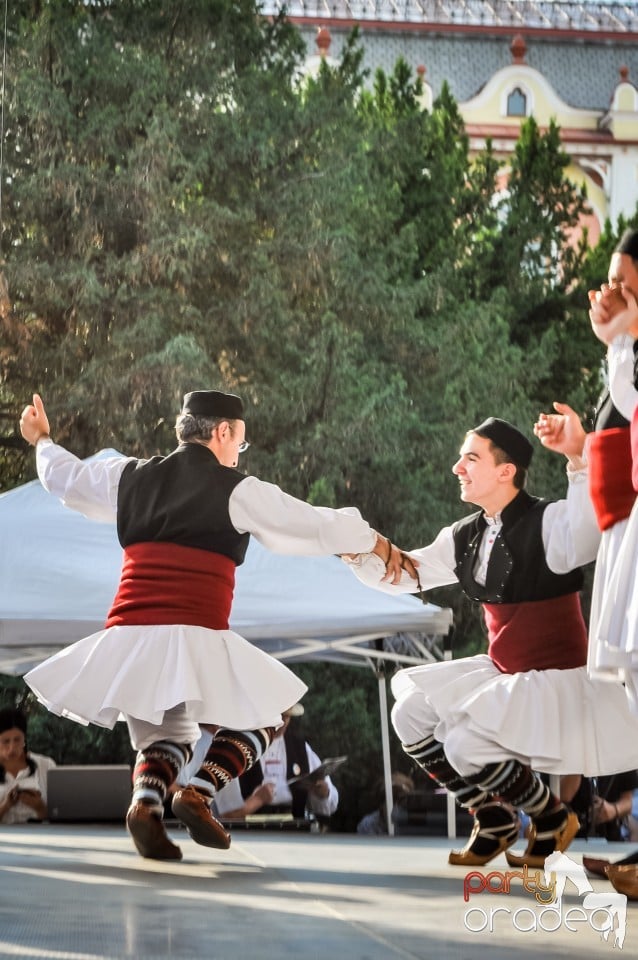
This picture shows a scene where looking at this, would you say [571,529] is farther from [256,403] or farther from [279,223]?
[279,223]

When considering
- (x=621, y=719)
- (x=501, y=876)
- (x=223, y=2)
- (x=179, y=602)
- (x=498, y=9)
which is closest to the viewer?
(x=501, y=876)

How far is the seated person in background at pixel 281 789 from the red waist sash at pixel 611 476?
466 centimetres

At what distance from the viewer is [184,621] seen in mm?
4242

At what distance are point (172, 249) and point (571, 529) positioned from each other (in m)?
11.6

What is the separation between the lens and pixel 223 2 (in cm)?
1658

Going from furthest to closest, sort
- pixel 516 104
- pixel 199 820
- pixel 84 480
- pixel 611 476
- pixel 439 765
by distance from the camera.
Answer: pixel 516 104, pixel 84 480, pixel 439 765, pixel 199 820, pixel 611 476

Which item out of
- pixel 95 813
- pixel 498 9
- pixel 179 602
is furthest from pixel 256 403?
pixel 498 9

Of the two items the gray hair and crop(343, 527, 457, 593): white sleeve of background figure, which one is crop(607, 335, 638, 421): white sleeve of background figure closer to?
crop(343, 527, 457, 593): white sleeve of background figure

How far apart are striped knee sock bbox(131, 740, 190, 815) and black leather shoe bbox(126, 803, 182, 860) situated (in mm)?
24

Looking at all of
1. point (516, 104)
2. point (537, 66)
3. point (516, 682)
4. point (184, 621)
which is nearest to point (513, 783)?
point (516, 682)

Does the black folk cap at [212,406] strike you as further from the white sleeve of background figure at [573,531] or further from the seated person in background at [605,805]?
the seated person in background at [605,805]

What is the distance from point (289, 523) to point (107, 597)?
3.14 m

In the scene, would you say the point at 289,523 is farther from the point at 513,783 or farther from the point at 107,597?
the point at 107,597

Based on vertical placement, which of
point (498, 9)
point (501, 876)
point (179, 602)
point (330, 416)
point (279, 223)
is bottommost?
point (501, 876)
